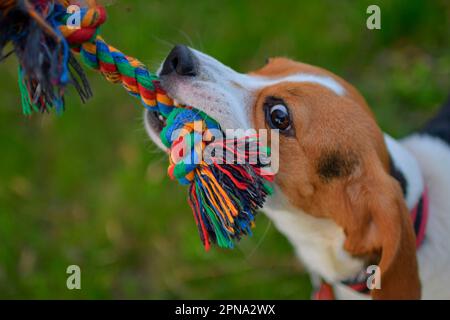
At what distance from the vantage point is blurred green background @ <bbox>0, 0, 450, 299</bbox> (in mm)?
3715

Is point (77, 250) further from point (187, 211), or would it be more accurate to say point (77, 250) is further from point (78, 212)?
point (187, 211)

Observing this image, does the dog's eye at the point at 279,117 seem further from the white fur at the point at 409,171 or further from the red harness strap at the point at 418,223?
A: the red harness strap at the point at 418,223

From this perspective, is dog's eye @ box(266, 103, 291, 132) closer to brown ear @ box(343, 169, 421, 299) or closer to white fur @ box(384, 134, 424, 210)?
brown ear @ box(343, 169, 421, 299)

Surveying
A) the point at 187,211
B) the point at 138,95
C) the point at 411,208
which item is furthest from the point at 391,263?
the point at 187,211

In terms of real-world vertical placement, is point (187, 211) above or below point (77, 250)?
above

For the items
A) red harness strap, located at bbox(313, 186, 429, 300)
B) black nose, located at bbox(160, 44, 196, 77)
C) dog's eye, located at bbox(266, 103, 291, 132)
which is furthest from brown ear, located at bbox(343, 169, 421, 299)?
black nose, located at bbox(160, 44, 196, 77)

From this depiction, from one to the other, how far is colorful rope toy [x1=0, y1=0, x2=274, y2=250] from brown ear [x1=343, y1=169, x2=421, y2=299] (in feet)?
1.52

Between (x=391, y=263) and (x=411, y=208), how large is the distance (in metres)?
0.48

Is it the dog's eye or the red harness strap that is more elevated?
the dog's eye

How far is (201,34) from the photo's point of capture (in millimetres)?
4531

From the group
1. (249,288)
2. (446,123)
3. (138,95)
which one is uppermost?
(446,123)

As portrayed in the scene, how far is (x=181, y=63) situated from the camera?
236cm

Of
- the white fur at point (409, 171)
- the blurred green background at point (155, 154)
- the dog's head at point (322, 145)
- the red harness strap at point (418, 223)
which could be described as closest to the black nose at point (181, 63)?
the dog's head at point (322, 145)

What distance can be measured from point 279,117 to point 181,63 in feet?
1.56
